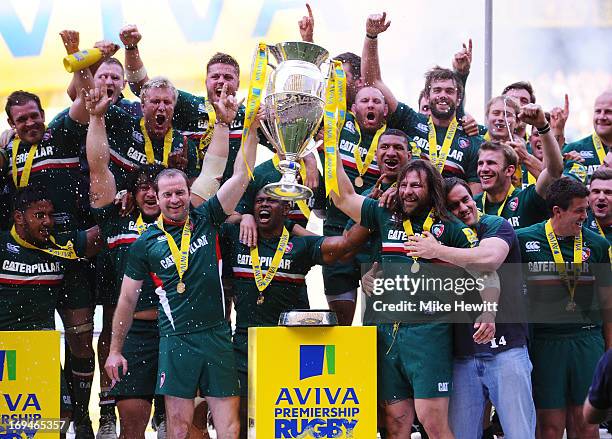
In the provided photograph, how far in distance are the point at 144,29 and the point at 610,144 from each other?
130 inches

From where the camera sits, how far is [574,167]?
20.9 ft

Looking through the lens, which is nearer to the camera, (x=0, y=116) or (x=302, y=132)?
(x=302, y=132)

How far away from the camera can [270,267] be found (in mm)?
5727

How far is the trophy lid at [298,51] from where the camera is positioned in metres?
4.39

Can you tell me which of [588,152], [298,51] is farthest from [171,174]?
[588,152]

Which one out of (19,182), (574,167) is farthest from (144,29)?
(574,167)

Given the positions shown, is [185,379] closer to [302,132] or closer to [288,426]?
[288,426]

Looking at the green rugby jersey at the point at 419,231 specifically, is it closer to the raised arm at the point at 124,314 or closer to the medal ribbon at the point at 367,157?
the medal ribbon at the point at 367,157

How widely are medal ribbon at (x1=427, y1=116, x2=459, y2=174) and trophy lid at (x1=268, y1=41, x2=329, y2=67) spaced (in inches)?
74.3

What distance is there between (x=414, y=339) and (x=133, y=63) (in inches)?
95.8

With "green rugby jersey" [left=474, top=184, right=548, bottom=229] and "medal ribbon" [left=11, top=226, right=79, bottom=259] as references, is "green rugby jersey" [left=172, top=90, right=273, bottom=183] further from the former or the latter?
"green rugby jersey" [left=474, top=184, right=548, bottom=229]

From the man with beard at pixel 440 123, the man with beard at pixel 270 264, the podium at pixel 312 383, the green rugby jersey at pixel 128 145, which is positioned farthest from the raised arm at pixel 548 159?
the green rugby jersey at pixel 128 145

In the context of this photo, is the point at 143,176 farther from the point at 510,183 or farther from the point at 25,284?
the point at 510,183

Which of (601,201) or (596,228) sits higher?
(601,201)
